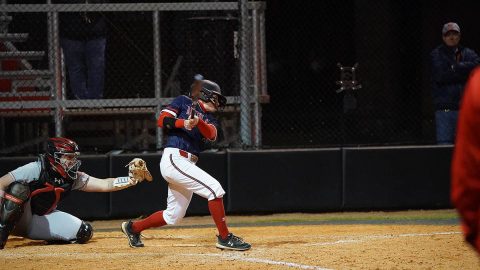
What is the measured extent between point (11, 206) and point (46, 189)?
0.41m

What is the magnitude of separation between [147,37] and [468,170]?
→ 333 inches

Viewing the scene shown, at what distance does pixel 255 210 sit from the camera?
1055 cm

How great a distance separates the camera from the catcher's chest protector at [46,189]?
7957 millimetres

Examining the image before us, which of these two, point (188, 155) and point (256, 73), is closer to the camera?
point (188, 155)

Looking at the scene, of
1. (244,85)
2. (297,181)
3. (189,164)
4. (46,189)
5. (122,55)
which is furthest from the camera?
(122,55)

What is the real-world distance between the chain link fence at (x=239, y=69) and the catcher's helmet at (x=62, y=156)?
8.56ft

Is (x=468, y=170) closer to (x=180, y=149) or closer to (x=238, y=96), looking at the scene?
(x=180, y=149)

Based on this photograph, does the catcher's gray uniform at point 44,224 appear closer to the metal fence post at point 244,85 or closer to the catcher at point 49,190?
the catcher at point 49,190

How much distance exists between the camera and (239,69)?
34.6 ft

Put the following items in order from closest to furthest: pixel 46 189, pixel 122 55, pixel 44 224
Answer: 1. pixel 46 189
2. pixel 44 224
3. pixel 122 55

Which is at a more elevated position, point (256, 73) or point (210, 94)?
point (256, 73)

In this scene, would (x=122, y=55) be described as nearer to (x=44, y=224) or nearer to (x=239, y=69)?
(x=239, y=69)

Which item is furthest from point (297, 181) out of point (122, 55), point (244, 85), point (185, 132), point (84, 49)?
point (185, 132)

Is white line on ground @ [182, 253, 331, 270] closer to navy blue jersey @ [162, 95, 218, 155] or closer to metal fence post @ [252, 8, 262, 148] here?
navy blue jersey @ [162, 95, 218, 155]
